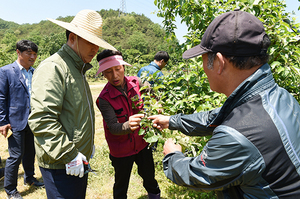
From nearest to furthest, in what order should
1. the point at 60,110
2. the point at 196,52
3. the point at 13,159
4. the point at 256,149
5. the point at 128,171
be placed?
the point at 256,149 → the point at 196,52 → the point at 60,110 → the point at 128,171 → the point at 13,159

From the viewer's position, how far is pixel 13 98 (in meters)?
3.13

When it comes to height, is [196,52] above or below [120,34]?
below

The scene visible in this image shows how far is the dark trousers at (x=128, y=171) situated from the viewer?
2393 mm

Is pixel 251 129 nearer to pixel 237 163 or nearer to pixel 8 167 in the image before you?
pixel 237 163

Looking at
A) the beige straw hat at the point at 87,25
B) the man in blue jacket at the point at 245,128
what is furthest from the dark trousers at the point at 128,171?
the beige straw hat at the point at 87,25

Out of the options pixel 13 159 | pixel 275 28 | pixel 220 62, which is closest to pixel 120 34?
pixel 13 159

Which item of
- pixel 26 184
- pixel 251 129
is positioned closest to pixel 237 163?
pixel 251 129

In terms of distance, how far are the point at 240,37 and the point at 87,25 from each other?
55.8 inches

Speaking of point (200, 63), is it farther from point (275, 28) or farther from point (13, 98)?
point (13, 98)

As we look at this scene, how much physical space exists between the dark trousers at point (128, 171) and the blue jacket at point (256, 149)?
A: 57.2 inches

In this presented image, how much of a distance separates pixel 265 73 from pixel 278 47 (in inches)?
42.0

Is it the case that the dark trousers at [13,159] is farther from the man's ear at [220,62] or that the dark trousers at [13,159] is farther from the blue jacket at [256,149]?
the man's ear at [220,62]

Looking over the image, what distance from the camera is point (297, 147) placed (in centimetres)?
92

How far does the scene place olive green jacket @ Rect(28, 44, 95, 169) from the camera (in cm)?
153
